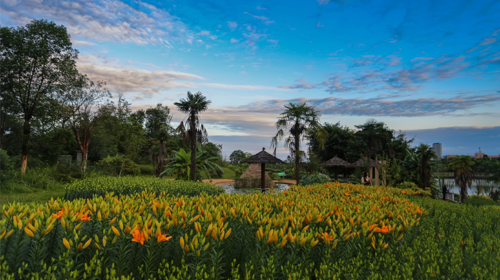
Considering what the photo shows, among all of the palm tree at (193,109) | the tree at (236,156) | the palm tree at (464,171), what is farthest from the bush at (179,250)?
the tree at (236,156)

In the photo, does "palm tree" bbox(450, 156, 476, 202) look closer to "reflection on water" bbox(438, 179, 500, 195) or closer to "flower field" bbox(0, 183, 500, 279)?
"reflection on water" bbox(438, 179, 500, 195)

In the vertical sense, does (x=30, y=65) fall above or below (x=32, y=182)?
above

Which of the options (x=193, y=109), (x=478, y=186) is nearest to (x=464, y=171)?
(x=478, y=186)

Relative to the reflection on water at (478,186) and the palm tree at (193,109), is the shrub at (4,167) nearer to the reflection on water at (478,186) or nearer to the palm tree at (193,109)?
the palm tree at (193,109)

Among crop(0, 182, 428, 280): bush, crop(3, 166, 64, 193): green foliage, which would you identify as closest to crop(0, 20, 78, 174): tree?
crop(3, 166, 64, 193): green foliage

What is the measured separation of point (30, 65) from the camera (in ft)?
65.7

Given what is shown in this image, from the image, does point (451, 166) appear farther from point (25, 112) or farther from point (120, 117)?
point (25, 112)

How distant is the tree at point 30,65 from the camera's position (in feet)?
64.1

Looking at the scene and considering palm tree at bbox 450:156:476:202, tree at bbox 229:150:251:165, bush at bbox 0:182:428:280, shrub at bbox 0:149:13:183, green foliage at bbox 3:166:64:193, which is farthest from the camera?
tree at bbox 229:150:251:165

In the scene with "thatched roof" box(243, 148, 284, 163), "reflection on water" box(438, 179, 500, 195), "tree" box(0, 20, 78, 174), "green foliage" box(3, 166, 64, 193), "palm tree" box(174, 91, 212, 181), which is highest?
"tree" box(0, 20, 78, 174)

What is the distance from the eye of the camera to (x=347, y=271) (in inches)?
93.7

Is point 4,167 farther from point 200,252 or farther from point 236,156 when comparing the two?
point 236,156

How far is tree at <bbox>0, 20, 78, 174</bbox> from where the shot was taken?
769 inches

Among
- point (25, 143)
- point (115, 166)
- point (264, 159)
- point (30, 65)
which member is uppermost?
point (30, 65)
